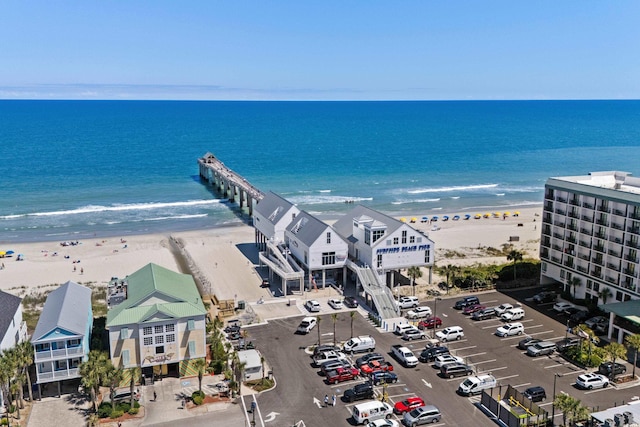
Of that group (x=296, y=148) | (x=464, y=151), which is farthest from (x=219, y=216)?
(x=464, y=151)

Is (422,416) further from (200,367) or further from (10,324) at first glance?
(10,324)

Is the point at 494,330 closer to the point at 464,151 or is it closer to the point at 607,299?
the point at 607,299

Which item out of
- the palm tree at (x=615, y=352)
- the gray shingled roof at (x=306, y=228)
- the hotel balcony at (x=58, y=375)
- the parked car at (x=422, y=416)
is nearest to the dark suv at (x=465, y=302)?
A: the gray shingled roof at (x=306, y=228)

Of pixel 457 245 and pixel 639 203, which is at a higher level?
pixel 639 203

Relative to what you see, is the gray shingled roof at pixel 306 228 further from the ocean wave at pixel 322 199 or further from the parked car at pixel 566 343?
the ocean wave at pixel 322 199

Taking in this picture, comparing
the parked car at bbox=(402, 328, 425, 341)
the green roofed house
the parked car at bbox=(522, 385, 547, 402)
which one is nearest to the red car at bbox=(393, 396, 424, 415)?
the parked car at bbox=(522, 385, 547, 402)

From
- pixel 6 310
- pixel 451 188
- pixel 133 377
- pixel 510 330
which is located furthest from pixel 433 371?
pixel 451 188

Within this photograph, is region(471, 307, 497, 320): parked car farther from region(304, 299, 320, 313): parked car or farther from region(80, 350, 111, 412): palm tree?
region(80, 350, 111, 412): palm tree
